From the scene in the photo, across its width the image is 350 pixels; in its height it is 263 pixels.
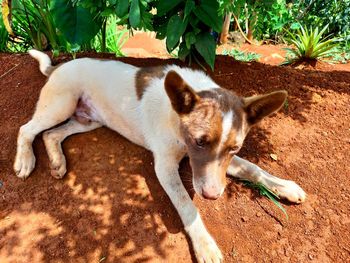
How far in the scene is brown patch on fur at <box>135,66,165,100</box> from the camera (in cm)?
358

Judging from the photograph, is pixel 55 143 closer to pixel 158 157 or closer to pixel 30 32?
pixel 158 157

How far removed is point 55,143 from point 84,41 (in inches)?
48.4

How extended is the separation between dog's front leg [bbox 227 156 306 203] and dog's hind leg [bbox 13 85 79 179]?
1768 millimetres

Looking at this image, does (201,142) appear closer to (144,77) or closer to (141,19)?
(144,77)

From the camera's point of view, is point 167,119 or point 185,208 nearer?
point 185,208

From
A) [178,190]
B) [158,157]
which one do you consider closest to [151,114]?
[158,157]

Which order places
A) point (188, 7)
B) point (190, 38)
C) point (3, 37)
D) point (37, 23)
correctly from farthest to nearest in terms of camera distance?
point (3, 37)
point (37, 23)
point (190, 38)
point (188, 7)

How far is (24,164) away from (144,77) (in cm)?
141

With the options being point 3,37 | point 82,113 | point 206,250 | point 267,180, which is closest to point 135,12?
point 82,113

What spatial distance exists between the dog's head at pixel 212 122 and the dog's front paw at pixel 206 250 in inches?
17.2

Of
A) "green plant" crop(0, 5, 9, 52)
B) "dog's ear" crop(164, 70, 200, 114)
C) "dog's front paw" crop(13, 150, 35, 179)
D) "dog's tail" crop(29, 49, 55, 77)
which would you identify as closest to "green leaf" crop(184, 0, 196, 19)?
"dog's ear" crop(164, 70, 200, 114)

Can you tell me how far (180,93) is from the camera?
274 cm

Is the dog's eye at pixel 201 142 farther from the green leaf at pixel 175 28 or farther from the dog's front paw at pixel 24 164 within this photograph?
the dog's front paw at pixel 24 164

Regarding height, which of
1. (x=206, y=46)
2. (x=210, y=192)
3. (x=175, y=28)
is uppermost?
(x=175, y=28)
